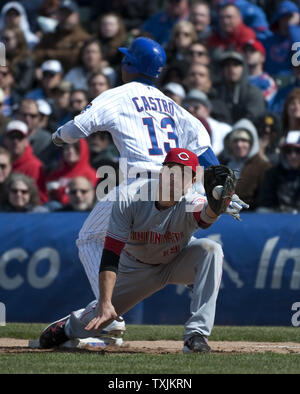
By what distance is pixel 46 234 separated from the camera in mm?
8648

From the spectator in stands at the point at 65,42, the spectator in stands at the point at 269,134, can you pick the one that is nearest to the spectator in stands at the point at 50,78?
the spectator in stands at the point at 65,42

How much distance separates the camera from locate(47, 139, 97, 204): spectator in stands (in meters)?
9.98

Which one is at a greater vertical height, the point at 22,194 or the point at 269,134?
the point at 269,134

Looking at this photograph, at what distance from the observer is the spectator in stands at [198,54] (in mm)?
11125

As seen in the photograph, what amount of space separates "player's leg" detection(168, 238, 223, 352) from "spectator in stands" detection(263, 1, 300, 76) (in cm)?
607

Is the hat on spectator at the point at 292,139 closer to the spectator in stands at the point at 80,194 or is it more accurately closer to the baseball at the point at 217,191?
the spectator in stands at the point at 80,194

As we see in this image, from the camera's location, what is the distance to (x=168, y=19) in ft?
41.7

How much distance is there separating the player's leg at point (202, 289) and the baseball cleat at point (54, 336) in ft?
→ 3.12

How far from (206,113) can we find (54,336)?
471 centimetres

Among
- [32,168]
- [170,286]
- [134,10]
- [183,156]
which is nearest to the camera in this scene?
[183,156]

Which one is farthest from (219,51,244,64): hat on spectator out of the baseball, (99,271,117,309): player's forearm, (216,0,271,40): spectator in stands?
(99,271,117,309): player's forearm

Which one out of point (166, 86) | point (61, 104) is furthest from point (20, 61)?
point (166, 86)

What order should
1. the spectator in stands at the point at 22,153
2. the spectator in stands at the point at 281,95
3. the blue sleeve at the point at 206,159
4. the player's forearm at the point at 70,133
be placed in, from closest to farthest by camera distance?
1. the player's forearm at the point at 70,133
2. the blue sleeve at the point at 206,159
3. the spectator in stands at the point at 22,153
4. the spectator in stands at the point at 281,95

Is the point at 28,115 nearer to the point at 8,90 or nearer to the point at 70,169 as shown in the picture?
the point at 70,169
